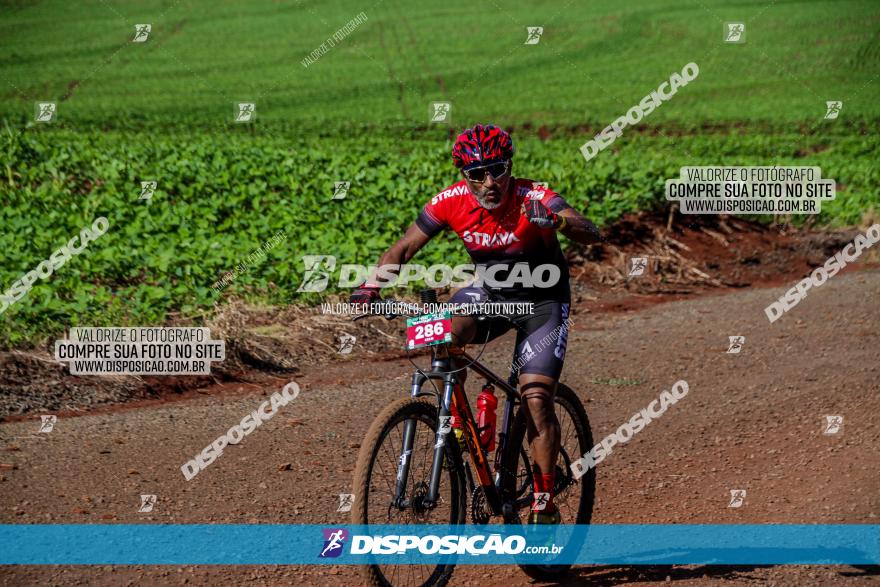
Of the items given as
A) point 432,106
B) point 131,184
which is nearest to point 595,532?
point 131,184

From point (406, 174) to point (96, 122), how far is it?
61.8 feet

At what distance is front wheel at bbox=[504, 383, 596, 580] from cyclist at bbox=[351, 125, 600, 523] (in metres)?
0.14

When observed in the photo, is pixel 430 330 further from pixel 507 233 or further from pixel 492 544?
pixel 492 544

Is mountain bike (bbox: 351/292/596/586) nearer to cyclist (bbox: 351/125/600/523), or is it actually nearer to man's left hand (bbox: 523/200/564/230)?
cyclist (bbox: 351/125/600/523)

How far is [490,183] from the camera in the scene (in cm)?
586

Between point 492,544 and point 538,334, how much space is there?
48.7 inches

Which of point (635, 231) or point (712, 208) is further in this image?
point (712, 208)

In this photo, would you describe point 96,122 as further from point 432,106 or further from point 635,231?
point 635,231

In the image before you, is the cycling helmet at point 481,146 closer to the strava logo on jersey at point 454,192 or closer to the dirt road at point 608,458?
the strava logo on jersey at point 454,192

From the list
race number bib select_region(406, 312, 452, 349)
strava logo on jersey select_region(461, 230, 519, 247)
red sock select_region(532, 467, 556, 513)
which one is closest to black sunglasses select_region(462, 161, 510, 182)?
strava logo on jersey select_region(461, 230, 519, 247)

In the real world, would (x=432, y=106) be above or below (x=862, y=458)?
above

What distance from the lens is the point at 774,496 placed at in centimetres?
759

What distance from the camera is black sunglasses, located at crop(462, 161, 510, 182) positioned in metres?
5.82

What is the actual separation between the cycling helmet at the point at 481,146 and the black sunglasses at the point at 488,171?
0.04 metres
